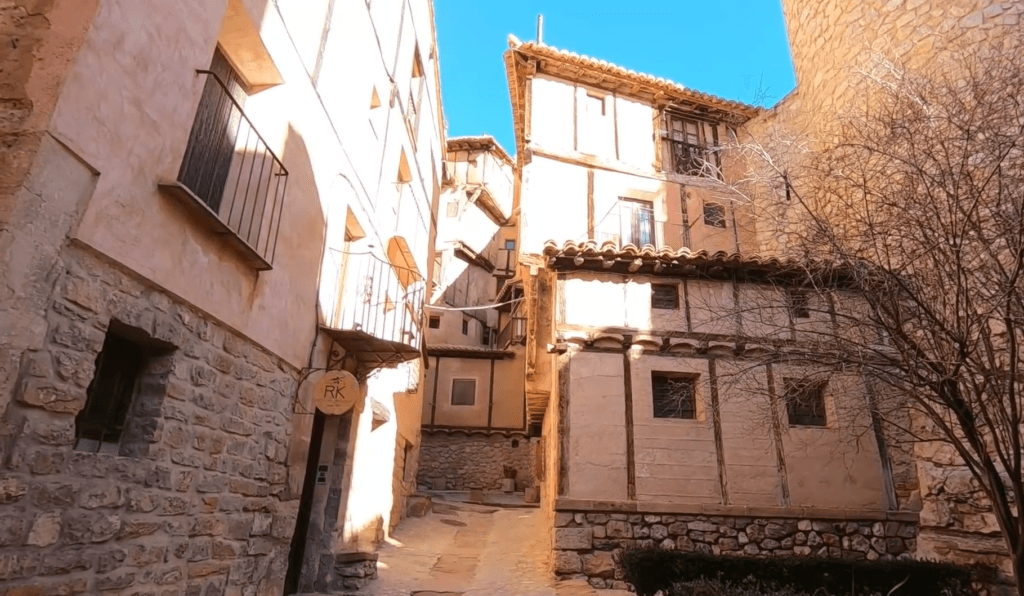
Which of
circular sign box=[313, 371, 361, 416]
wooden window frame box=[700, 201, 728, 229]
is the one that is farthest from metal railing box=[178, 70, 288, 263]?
wooden window frame box=[700, 201, 728, 229]

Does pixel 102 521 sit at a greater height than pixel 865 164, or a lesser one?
lesser

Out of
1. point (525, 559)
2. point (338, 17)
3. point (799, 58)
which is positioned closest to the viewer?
point (338, 17)

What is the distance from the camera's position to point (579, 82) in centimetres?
1331

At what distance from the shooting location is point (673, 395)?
9008 mm

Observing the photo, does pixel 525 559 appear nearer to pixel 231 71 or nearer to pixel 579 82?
pixel 231 71

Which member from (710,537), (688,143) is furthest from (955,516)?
(688,143)

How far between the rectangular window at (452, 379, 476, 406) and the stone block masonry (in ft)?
47.3

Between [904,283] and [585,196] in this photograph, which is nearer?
[904,283]

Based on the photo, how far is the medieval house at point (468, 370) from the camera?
1934 centimetres

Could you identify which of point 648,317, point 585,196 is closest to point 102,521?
point 648,317

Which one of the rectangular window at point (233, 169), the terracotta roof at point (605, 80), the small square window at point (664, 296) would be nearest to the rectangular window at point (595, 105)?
the terracotta roof at point (605, 80)

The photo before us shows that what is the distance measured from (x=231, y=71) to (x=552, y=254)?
211 inches

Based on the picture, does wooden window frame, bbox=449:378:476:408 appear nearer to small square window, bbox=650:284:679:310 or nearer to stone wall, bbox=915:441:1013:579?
small square window, bbox=650:284:679:310

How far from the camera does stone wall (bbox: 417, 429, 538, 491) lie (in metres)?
19.2
